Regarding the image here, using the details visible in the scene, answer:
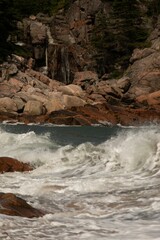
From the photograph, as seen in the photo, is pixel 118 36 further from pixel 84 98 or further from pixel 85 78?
pixel 84 98

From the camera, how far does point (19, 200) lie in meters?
9.12

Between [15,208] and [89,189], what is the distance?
3.43 meters

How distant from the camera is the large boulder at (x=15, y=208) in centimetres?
839

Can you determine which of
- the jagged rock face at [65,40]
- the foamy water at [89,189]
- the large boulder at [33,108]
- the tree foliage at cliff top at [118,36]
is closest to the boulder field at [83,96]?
the large boulder at [33,108]

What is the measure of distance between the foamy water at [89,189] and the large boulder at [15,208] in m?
0.25

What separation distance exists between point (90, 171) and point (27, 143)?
727 centimetres

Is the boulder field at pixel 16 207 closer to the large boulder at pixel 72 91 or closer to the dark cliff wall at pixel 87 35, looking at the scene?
the large boulder at pixel 72 91

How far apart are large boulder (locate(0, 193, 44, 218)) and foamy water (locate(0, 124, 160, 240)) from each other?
0.25m

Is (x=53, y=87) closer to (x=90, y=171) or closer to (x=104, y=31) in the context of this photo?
(x=104, y=31)

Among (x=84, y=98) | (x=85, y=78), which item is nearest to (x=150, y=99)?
(x=84, y=98)

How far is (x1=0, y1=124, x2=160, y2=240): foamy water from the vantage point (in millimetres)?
7523

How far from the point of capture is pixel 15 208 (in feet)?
28.5

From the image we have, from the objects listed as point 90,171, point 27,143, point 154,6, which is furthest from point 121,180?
point 154,6

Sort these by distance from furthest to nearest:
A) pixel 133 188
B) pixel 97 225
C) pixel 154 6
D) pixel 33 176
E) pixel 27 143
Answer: pixel 154 6 → pixel 27 143 → pixel 33 176 → pixel 133 188 → pixel 97 225
